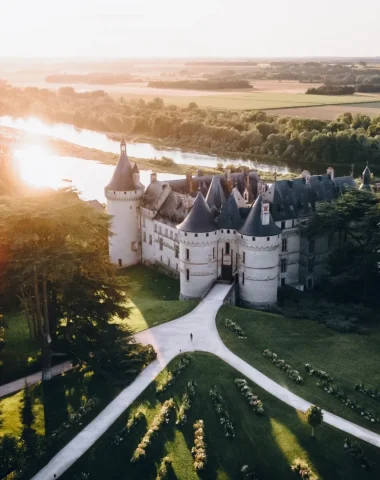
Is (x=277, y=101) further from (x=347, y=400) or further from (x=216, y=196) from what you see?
(x=347, y=400)

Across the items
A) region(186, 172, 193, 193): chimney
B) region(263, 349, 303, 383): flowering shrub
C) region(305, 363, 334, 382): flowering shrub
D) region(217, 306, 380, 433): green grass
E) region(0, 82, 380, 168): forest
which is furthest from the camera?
region(0, 82, 380, 168): forest

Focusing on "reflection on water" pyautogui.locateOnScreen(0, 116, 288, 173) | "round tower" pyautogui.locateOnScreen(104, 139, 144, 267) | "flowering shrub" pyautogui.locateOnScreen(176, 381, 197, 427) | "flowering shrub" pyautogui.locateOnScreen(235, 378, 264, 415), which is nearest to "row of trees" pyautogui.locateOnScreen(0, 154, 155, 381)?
"flowering shrub" pyautogui.locateOnScreen(176, 381, 197, 427)

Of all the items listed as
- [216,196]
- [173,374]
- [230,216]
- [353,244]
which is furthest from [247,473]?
[216,196]

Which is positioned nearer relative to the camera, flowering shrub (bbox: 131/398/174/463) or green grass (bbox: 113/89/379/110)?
flowering shrub (bbox: 131/398/174/463)

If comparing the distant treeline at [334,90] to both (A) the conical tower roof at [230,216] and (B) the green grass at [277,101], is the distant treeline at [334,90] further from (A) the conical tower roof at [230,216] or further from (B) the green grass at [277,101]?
(A) the conical tower roof at [230,216]

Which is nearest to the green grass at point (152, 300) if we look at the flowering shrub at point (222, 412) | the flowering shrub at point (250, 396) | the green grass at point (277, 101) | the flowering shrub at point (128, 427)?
the flowering shrub at point (128, 427)

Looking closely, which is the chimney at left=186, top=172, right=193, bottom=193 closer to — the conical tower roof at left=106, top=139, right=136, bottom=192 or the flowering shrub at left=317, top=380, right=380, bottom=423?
the conical tower roof at left=106, top=139, right=136, bottom=192
